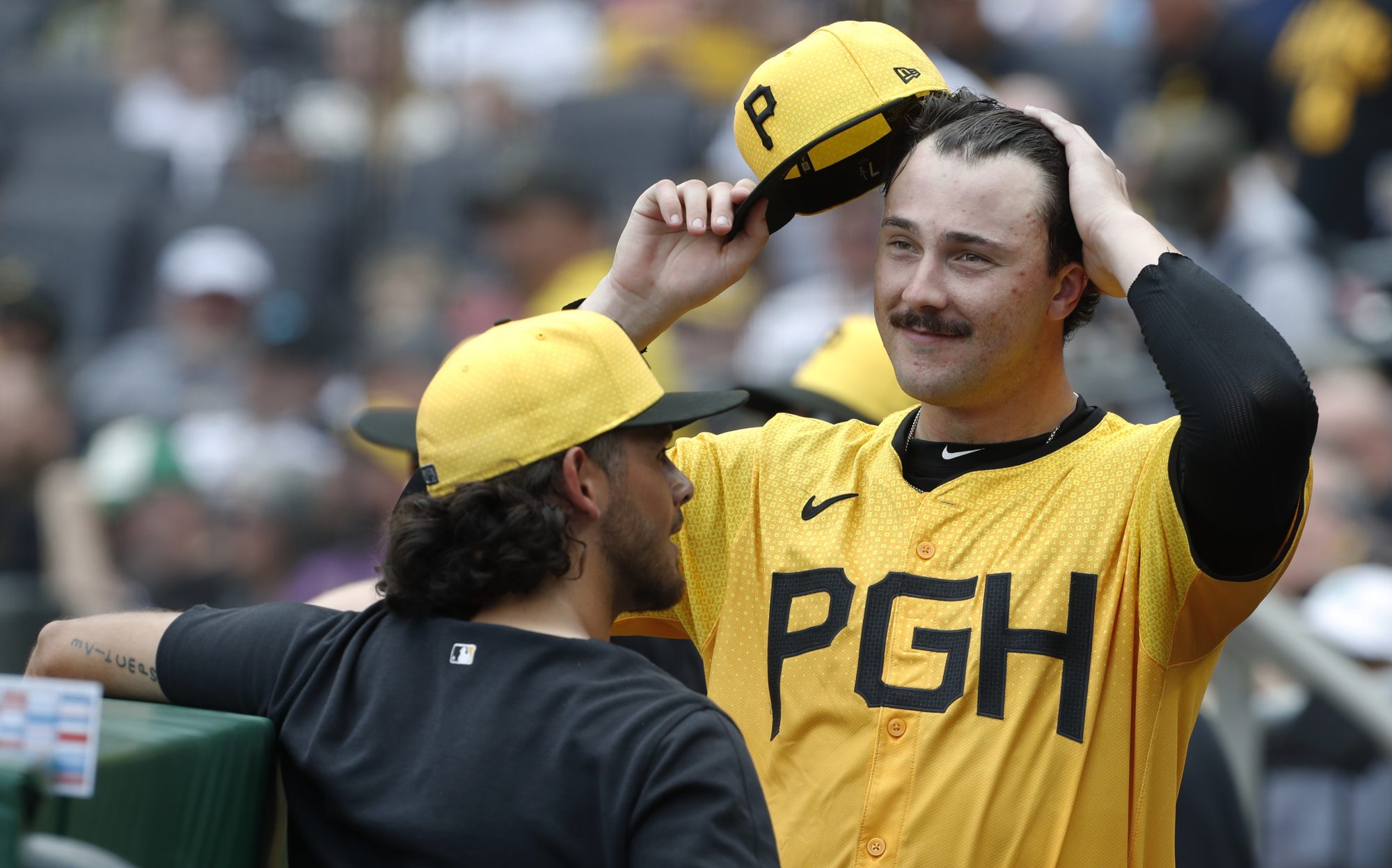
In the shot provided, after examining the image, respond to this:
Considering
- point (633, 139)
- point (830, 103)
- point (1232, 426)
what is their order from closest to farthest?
point (1232, 426) → point (830, 103) → point (633, 139)

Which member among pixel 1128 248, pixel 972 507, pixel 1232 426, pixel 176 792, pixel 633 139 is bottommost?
pixel 176 792

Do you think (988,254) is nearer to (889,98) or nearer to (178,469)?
(889,98)

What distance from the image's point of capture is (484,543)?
2.12 metres

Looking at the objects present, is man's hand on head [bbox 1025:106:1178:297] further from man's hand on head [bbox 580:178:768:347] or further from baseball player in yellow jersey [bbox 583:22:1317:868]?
man's hand on head [bbox 580:178:768:347]

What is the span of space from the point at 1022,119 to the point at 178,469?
5.50m

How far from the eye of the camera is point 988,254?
95.7 inches

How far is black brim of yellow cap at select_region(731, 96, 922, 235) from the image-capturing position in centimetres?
261

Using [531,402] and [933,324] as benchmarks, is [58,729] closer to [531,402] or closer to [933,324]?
[531,402]

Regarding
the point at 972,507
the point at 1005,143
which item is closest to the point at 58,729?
the point at 972,507

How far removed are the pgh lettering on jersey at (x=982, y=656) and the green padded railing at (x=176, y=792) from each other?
2.56 ft

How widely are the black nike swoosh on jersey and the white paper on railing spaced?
1.16 metres

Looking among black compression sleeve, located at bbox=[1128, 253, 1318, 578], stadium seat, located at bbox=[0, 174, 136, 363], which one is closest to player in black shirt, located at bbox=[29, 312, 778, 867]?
black compression sleeve, located at bbox=[1128, 253, 1318, 578]

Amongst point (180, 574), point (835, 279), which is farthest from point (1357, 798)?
point (180, 574)

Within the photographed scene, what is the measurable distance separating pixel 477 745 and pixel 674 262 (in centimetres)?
111
